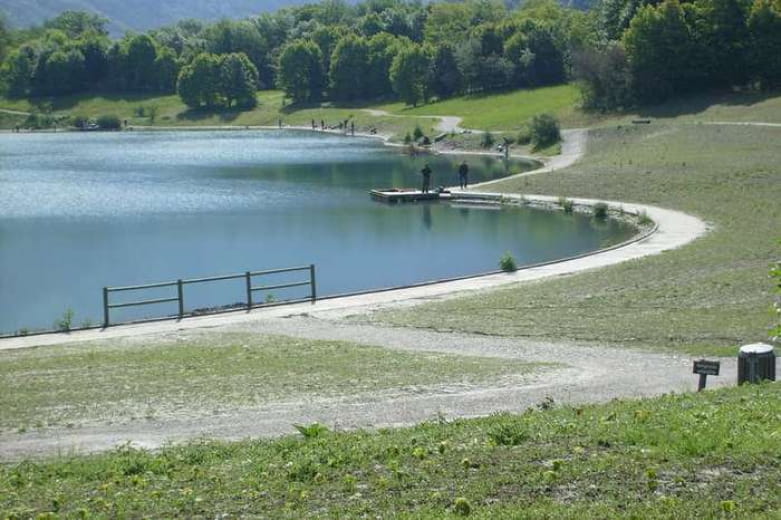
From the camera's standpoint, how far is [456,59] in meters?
142

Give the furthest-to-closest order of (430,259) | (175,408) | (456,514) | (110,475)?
(430,259) < (175,408) < (110,475) < (456,514)

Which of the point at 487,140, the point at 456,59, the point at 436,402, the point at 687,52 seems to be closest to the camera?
the point at 436,402

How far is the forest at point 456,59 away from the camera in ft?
336

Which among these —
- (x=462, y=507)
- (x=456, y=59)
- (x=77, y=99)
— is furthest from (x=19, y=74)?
(x=462, y=507)

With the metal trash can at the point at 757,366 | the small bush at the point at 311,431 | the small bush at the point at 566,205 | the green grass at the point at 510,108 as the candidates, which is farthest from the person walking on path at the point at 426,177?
the small bush at the point at 311,431

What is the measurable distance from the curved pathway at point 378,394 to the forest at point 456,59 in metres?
74.3

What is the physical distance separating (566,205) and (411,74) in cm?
8577

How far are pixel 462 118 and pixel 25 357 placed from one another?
100088 millimetres

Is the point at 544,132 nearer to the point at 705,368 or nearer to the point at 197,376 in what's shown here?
the point at 197,376

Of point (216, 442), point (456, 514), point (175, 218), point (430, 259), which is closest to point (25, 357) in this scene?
point (216, 442)

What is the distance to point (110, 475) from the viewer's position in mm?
14336

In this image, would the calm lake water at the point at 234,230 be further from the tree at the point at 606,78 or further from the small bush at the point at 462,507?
the small bush at the point at 462,507

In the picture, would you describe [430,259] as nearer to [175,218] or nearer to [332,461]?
[175,218]

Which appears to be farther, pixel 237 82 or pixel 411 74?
pixel 237 82
